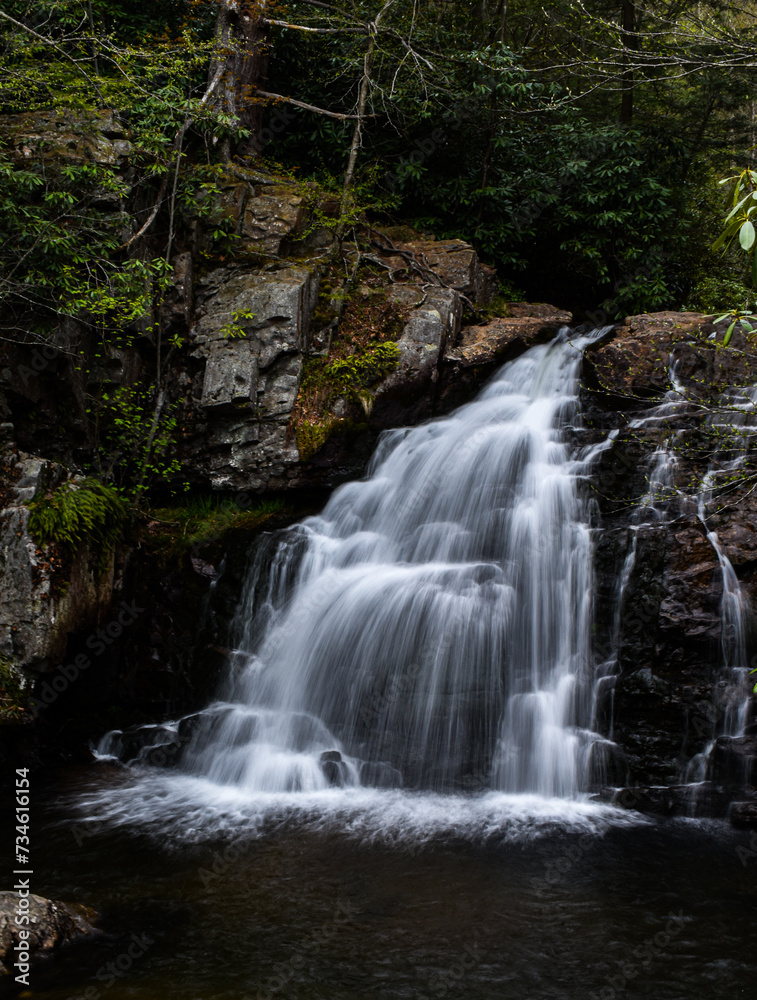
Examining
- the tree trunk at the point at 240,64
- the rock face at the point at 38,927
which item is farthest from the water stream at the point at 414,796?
the tree trunk at the point at 240,64

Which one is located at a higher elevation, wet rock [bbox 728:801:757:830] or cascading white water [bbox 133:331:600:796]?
cascading white water [bbox 133:331:600:796]

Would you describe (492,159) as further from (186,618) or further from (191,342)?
(186,618)

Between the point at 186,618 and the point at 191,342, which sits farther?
the point at 191,342

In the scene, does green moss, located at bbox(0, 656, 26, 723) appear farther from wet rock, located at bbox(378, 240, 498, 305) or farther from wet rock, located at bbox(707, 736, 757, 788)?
wet rock, located at bbox(378, 240, 498, 305)

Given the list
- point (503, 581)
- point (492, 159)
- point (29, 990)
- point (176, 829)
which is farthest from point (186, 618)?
point (492, 159)

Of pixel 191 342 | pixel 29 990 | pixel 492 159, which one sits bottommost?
pixel 29 990

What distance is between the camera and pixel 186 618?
7.80 metres

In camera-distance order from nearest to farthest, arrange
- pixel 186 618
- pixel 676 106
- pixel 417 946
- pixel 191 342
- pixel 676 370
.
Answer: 1. pixel 417 946
2. pixel 186 618
3. pixel 676 370
4. pixel 191 342
5. pixel 676 106

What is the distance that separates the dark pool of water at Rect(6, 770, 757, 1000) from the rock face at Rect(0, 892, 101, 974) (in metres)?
0.10

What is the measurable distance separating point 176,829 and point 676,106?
15246mm

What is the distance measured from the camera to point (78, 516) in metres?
7.09

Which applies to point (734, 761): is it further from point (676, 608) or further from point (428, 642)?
point (428, 642)

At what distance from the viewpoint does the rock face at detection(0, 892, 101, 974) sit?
3748mm

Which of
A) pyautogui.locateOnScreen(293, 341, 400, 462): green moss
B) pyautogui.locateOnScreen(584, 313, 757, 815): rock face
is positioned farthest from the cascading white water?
pyautogui.locateOnScreen(293, 341, 400, 462): green moss
